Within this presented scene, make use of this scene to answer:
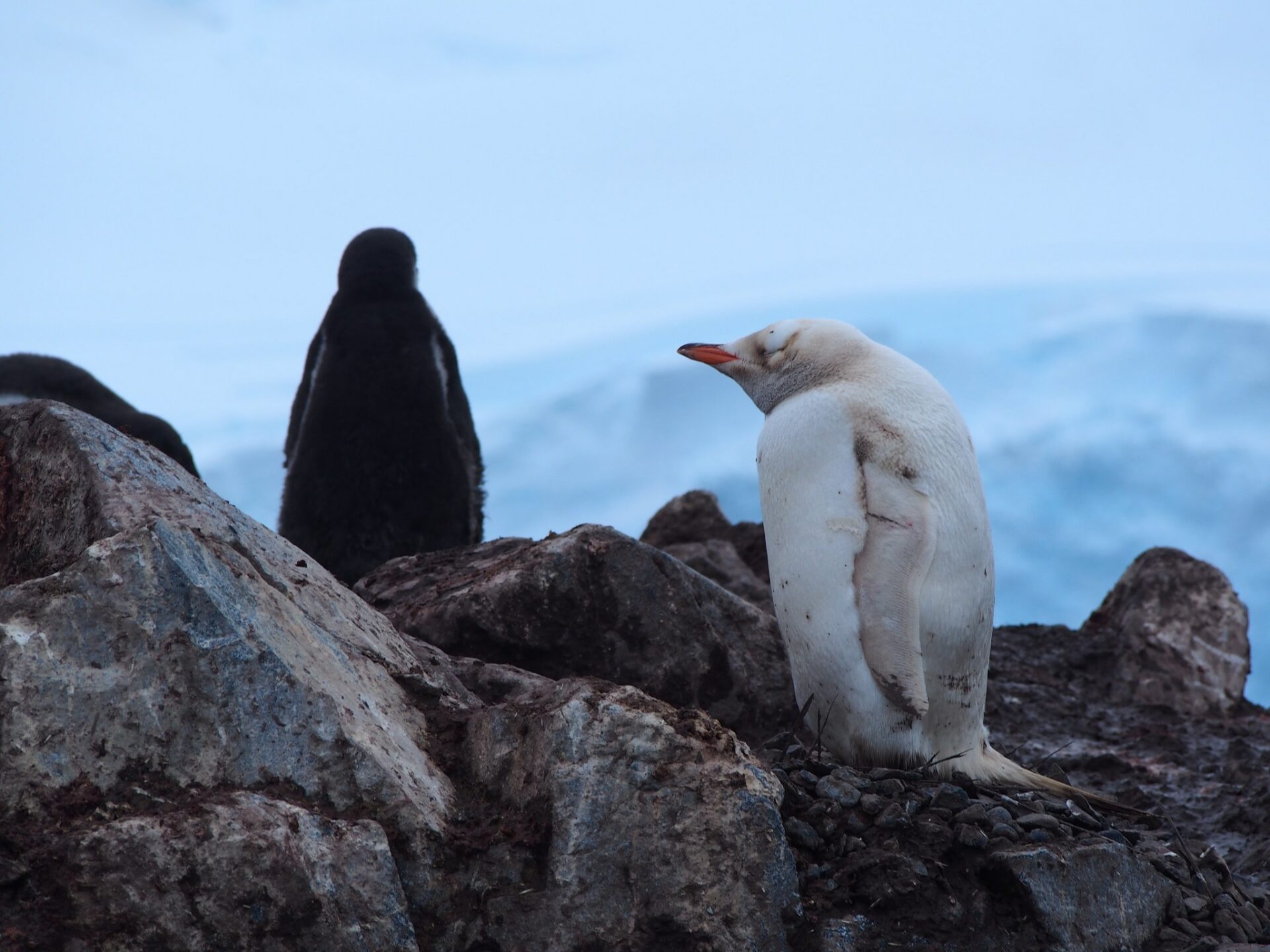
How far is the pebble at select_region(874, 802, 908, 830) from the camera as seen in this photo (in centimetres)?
340

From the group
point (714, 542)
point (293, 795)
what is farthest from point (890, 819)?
point (714, 542)

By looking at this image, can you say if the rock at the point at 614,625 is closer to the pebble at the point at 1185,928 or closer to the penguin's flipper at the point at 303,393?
the pebble at the point at 1185,928

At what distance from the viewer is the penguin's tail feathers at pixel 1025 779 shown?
416 cm

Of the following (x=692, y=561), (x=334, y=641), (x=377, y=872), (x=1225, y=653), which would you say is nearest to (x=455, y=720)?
(x=334, y=641)

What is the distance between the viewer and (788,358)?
4711 mm

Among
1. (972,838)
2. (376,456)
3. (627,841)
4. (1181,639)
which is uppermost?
(376,456)

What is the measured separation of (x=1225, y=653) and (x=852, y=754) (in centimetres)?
481

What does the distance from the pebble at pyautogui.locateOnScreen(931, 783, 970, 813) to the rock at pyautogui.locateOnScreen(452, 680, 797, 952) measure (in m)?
0.68

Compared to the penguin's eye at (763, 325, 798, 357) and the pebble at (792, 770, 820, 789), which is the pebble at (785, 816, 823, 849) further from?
the penguin's eye at (763, 325, 798, 357)

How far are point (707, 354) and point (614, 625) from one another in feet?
3.64

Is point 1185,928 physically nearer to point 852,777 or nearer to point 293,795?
point 852,777

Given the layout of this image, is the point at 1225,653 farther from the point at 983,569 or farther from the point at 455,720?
the point at 455,720

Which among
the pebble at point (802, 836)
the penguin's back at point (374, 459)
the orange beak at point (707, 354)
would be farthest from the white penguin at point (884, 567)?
the penguin's back at point (374, 459)

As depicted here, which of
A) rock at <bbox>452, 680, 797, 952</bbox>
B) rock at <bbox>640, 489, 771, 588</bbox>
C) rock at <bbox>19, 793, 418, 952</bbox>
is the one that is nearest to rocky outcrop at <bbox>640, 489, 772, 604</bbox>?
rock at <bbox>640, 489, 771, 588</bbox>
